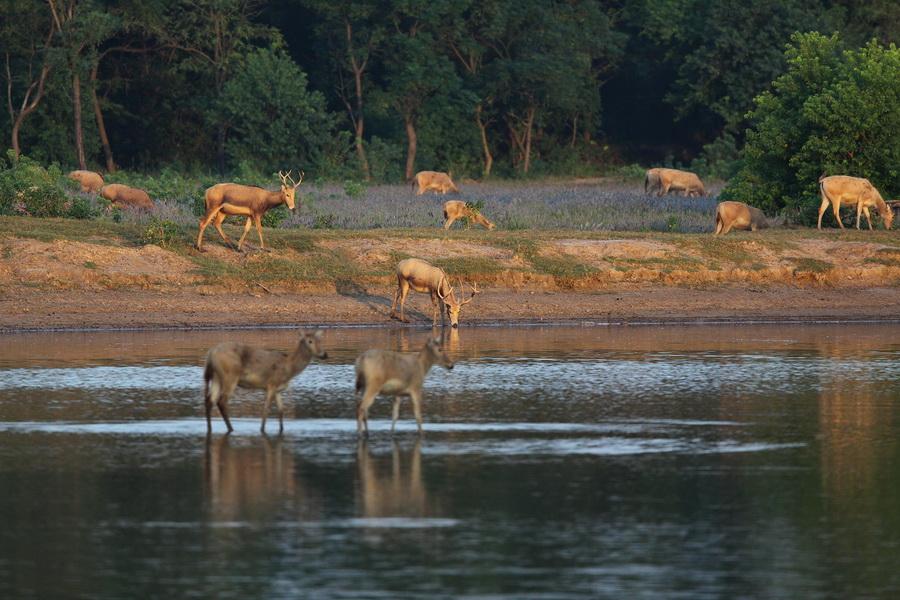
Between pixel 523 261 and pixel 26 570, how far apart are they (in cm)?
2143

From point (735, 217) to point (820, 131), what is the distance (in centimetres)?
395

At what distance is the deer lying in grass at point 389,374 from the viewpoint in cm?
1426

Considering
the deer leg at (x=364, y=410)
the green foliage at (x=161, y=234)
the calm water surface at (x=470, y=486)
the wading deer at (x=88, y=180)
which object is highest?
the wading deer at (x=88, y=180)

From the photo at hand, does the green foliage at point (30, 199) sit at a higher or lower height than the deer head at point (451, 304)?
higher

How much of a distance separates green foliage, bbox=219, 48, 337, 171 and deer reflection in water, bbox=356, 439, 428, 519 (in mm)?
44257

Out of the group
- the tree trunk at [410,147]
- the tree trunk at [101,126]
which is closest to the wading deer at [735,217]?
the tree trunk at [410,147]

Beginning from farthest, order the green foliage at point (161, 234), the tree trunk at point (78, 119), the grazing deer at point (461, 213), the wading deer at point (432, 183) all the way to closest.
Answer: the tree trunk at point (78, 119) < the wading deer at point (432, 183) < the grazing deer at point (461, 213) < the green foliage at point (161, 234)

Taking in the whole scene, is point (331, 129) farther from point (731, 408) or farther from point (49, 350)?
point (731, 408)

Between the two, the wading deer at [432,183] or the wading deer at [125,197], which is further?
the wading deer at [432,183]

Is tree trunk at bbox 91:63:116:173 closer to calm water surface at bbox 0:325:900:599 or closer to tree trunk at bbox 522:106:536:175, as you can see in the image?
tree trunk at bbox 522:106:536:175

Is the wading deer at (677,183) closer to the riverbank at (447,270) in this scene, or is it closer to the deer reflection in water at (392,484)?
the riverbank at (447,270)

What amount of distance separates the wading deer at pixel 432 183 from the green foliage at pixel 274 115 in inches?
382

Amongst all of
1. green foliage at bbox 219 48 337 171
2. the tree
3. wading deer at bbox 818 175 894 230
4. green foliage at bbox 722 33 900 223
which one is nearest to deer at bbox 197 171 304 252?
wading deer at bbox 818 175 894 230

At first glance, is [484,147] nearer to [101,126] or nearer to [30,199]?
[101,126]
